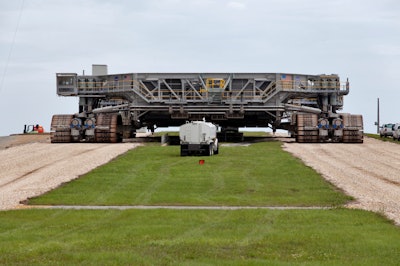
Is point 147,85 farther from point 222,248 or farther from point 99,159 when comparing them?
point 222,248

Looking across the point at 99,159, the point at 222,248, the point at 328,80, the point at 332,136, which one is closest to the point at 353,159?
the point at 99,159

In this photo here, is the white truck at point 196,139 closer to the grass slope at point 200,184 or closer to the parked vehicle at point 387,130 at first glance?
the grass slope at point 200,184

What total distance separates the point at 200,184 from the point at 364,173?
897 cm

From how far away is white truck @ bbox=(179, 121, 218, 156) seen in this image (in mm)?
40156

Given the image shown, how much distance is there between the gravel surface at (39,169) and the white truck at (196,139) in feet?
14.1

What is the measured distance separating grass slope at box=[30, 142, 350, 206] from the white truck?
8.90ft

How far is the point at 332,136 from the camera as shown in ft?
186

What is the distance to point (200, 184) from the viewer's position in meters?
25.7

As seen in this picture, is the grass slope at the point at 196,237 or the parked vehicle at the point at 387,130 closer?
the grass slope at the point at 196,237

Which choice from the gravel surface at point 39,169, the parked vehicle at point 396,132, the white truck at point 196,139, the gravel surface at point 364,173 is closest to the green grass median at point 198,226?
the gravel surface at point 364,173

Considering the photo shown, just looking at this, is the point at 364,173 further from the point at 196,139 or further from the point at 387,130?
the point at 387,130

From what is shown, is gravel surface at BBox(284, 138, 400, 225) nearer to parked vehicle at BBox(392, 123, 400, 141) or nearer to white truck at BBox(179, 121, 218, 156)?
white truck at BBox(179, 121, 218, 156)

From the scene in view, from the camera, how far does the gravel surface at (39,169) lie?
23.7 metres

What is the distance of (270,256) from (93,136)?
45.8 meters
